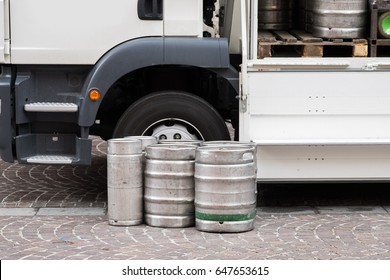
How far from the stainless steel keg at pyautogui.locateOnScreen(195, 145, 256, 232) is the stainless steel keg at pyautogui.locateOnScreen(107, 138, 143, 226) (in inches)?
22.5

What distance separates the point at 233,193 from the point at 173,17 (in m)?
1.92

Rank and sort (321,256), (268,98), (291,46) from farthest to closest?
(291,46) → (268,98) → (321,256)

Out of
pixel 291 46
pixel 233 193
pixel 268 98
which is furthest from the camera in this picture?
pixel 291 46

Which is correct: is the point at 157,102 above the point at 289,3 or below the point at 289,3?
below

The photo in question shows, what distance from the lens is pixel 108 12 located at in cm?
988

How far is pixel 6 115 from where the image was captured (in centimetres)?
997

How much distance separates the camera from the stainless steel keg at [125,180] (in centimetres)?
926

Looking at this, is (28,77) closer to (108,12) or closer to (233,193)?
(108,12)

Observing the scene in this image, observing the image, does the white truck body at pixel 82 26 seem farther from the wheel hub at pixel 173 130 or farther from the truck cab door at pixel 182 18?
the wheel hub at pixel 173 130

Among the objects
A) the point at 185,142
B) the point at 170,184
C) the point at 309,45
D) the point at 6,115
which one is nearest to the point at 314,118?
the point at 309,45

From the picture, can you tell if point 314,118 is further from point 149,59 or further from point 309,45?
point 149,59

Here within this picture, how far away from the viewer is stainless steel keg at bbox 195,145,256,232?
29.4 ft

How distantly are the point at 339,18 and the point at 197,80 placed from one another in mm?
1502
